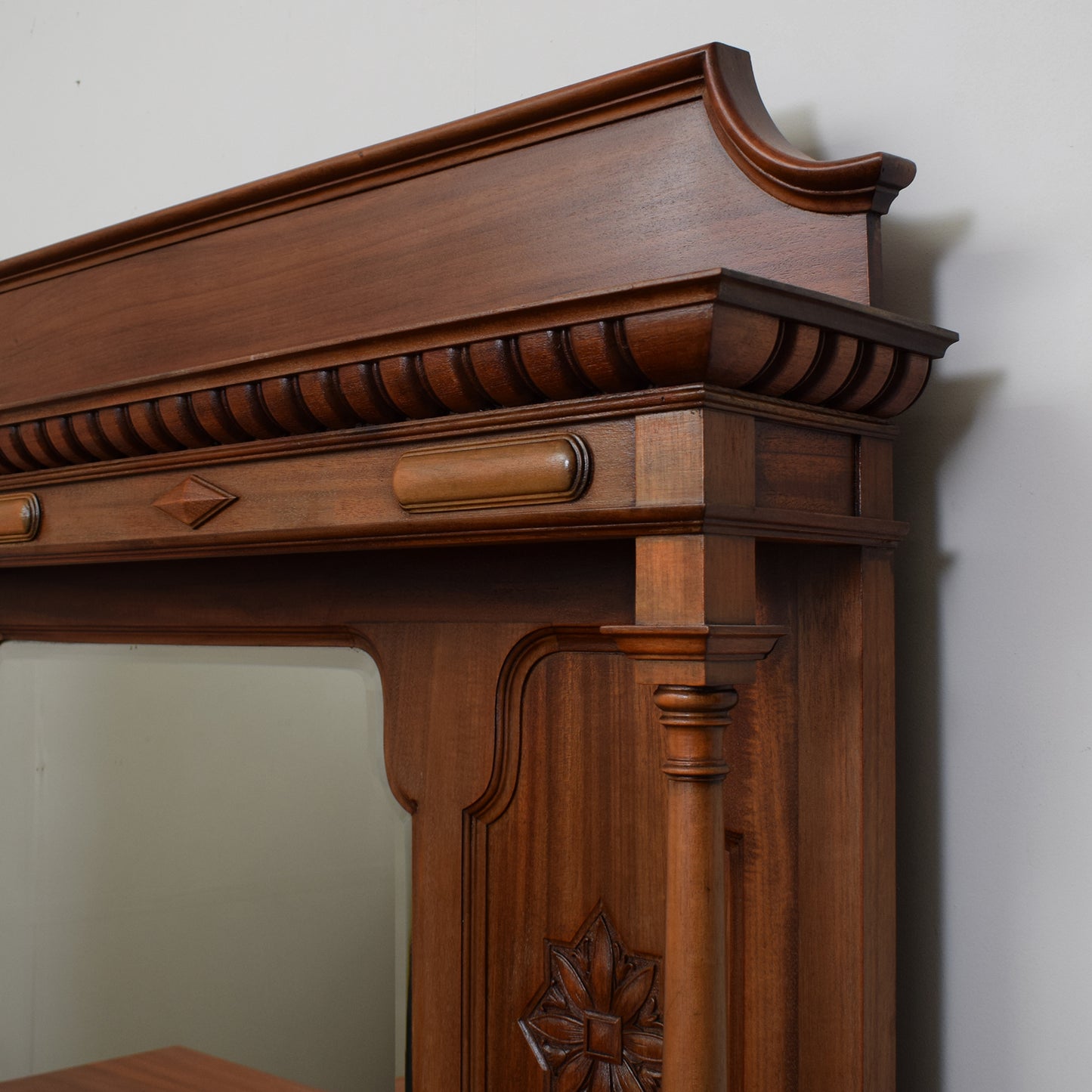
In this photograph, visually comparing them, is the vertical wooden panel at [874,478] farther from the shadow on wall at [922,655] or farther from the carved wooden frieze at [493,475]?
the carved wooden frieze at [493,475]

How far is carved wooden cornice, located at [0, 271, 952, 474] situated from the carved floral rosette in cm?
37

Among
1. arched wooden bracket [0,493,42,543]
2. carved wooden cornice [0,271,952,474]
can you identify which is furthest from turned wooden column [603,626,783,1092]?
arched wooden bracket [0,493,42,543]

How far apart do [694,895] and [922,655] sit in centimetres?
27

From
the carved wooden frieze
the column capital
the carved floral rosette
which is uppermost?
the carved wooden frieze

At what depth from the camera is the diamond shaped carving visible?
0.81 m

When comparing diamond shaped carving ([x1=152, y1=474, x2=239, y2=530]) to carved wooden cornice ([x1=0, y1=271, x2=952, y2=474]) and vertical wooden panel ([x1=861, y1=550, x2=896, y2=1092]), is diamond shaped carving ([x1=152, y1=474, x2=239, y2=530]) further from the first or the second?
vertical wooden panel ([x1=861, y1=550, x2=896, y2=1092])

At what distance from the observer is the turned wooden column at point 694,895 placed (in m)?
0.57

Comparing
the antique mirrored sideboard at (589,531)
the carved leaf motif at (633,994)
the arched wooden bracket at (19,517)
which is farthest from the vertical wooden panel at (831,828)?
the arched wooden bracket at (19,517)

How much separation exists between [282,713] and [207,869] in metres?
0.18

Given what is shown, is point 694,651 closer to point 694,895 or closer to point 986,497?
point 694,895

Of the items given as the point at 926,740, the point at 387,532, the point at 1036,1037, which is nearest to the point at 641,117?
the point at 387,532

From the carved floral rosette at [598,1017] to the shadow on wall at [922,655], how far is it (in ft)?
0.51

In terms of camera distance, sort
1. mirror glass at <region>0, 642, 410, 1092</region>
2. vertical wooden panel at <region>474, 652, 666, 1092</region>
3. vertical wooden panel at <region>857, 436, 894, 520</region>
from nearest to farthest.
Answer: vertical wooden panel at <region>857, 436, 894, 520</region> → vertical wooden panel at <region>474, 652, 666, 1092</region> → mirror glass at <region>0, 642, 410, 1092</region>

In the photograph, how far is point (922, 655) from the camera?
765 millimetres
